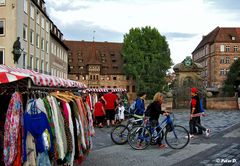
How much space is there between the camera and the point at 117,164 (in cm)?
891

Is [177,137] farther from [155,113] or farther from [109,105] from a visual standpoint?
[109,105]

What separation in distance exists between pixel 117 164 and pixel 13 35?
28400mm

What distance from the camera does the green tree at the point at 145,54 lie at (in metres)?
63.6

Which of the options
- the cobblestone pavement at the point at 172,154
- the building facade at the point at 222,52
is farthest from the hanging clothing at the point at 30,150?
the building facade at the point at 222,52

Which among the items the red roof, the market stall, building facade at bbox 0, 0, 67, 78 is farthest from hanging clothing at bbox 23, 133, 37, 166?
the red roof

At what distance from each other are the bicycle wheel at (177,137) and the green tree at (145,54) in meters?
51.4

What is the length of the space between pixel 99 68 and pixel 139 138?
244 ft

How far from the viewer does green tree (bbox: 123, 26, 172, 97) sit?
63562 millimetres

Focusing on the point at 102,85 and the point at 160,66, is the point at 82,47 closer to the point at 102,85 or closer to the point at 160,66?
the point at 102,85

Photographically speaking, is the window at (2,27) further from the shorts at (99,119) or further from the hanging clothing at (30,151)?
the hanging clothing at (30,151)

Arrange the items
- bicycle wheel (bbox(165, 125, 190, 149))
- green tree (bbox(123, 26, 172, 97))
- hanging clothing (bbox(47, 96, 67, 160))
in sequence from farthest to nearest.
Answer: green tree (bbox(123, 26, 172, 97))
bicycle wheel (bbox(165, 125, 190, 149))
hanging clothing (bbox(47, 96, 67, 160))

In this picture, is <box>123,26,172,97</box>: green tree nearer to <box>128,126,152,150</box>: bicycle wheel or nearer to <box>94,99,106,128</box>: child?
<box>94,99,106,128</box>: child

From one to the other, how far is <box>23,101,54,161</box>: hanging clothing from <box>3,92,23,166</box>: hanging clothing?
0.15 metres

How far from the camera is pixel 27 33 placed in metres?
38.4
